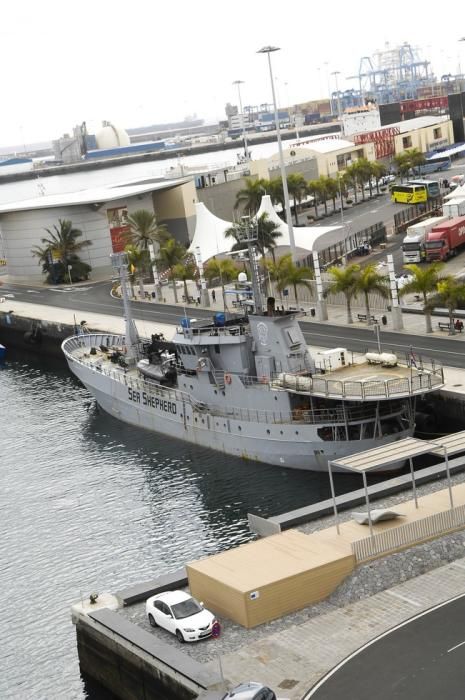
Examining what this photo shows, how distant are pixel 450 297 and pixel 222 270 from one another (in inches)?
1051

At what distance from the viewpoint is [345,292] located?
69312mm

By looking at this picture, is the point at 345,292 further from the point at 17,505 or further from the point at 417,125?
the point at 417,125

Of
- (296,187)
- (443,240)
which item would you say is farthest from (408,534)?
(296,187)

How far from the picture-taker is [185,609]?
30.8 meters

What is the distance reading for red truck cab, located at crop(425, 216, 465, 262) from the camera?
8500 cm

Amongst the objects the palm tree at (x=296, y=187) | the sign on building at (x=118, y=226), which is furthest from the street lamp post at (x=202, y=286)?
the palm tree at (x=296, y=187)

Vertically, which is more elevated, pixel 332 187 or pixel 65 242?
pixel 332 187

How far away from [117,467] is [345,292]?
21442 millimetres

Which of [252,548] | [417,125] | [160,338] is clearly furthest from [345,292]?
[417,125]

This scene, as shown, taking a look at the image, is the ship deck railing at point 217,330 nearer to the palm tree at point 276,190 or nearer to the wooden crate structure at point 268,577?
the wooden crate structure at point 268,577

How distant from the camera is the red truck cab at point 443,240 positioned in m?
85.0

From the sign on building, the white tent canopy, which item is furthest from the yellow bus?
the sign on building

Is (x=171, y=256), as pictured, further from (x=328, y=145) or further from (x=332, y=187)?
(x=328, y=145)

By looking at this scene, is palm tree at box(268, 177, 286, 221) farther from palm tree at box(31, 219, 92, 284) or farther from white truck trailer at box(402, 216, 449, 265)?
white truck trailer at box(402, 216, 449, 265)
